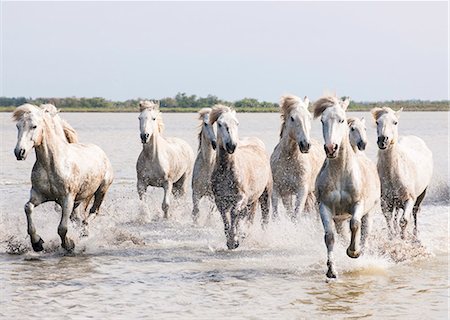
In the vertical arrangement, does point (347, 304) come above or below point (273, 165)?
below

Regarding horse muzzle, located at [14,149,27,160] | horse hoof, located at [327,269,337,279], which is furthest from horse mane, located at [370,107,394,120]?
horse muzzle, located at [14,149,27,160]

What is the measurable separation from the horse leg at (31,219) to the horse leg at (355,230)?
3.93 meters

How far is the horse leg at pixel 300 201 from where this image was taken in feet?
35.2

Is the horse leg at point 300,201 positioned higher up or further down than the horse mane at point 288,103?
further down

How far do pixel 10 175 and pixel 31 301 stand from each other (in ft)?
45.6

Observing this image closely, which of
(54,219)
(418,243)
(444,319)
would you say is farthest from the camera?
(54,219)

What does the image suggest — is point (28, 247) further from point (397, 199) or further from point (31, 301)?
point (397, 199)

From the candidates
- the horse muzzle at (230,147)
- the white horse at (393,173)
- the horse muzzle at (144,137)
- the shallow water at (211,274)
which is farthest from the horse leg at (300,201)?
the horse muzzle at (144,137)

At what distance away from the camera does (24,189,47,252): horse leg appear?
9.78 meters

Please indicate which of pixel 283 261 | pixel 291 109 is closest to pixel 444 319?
pixel 283 261

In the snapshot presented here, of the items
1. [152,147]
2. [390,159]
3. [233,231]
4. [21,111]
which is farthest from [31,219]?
[390,159]

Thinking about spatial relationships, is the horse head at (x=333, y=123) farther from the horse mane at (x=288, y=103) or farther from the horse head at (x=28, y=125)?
the horse head at (x=28, y=125)

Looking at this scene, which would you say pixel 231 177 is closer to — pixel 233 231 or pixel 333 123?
pixel 233 231

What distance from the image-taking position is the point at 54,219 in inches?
513
